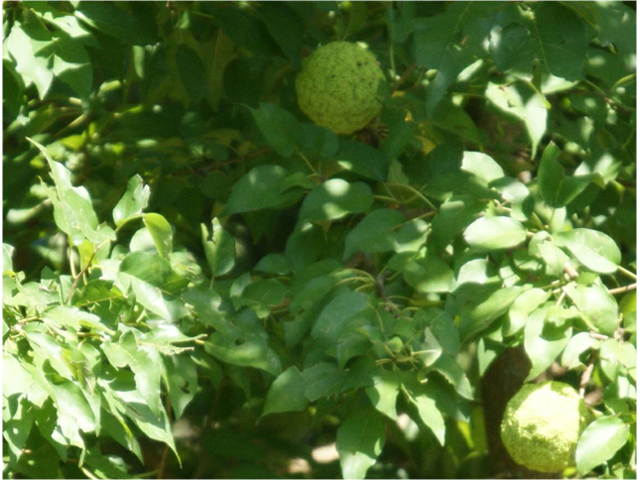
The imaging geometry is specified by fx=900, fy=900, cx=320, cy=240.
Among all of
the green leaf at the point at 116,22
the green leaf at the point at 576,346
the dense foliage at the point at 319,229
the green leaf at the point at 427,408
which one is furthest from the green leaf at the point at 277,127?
the green leaf at the point at 576,346

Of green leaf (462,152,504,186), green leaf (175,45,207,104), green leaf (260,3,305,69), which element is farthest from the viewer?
green leaf (175,45,207,104)

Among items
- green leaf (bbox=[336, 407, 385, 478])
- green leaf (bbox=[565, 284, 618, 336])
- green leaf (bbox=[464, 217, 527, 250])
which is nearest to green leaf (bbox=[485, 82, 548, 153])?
green leaf (bbox=[464, 217, 527, 250])

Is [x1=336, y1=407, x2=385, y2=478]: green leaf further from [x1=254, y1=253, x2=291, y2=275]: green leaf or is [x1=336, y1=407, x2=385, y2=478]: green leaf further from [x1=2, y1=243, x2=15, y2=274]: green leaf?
[x1=2, y1=243, x2=15, y2=274]: green leaf

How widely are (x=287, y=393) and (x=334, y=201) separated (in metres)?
0.32

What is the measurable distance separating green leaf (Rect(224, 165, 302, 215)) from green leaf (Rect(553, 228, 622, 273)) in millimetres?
447

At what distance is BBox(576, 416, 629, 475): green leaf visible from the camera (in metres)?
1.15

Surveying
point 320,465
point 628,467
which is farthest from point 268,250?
point 628,467

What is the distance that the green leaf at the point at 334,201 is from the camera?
4.60 ft

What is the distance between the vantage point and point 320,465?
7.11ft

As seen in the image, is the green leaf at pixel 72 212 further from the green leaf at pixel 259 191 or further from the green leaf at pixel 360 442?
the green leaf at pixel 360 442

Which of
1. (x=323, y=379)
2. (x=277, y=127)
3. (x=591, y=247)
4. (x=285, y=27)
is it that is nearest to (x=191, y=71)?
(x=285, y=27)

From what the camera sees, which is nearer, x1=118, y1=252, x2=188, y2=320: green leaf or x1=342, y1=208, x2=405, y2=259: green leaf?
x1=118, y1=252, x2=188, y2=320: green leaf

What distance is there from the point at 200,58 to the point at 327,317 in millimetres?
694

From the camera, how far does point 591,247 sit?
124 centimetres
